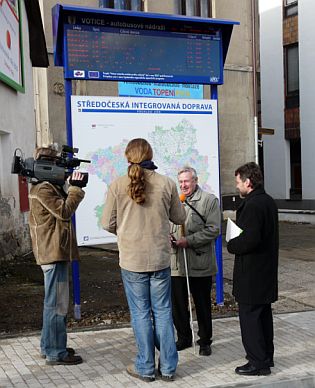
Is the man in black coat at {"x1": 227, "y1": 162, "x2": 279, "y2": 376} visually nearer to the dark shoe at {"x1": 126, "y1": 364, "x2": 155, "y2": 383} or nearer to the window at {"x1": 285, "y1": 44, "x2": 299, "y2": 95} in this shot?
the dark shoe at {"x1": 126, "y1": 364, "x2": 155, "y2": 383}

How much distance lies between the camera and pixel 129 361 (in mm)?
5000

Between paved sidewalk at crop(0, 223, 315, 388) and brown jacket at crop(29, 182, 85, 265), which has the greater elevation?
brown jacket at crop(29, 182, 85, 265)

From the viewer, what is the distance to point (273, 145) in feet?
81.9

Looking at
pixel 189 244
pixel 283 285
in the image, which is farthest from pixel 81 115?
pixel 283 285

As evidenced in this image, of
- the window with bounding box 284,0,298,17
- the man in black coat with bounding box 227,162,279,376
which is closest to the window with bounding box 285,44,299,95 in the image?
the window with bounding box 284,0,298,17

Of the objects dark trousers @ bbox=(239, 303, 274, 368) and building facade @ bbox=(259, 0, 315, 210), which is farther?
building facade @ bbox=(259, 0, 315, 210)

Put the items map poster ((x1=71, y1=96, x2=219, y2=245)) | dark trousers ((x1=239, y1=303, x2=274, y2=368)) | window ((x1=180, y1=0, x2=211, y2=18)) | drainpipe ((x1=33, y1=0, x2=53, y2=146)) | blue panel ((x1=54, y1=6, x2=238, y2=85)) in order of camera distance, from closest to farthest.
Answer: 1. dark trousers ((x1=239, y1=303, x2=274, y2=368))
2. blue panel ((x1=54, y1=6, x2=238, y2=85))
3. map poster ((x1=71, y1=96, x2=219, y2=245))
4. drainpipe ((x1=33, y1=0, x2=53, y2=146))
5. window ((x1=180, y1=0, x2=211, y2=18))

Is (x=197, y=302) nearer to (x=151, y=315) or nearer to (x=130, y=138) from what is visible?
(x=151, y=315)

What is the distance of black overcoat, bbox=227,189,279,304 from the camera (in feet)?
14.6

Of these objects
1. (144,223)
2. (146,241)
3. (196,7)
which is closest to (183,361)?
(146,241)

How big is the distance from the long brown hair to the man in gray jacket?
35.6 inches

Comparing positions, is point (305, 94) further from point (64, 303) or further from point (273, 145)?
point (64, 303)

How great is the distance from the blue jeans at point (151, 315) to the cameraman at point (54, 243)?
660 mm

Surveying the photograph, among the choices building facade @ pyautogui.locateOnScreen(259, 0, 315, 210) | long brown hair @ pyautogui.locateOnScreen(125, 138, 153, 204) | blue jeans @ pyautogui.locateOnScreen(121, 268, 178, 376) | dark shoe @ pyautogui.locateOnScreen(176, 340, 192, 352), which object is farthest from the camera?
building facade @ pyautogui.locateOnScreen(259, 0, 315, 210)
